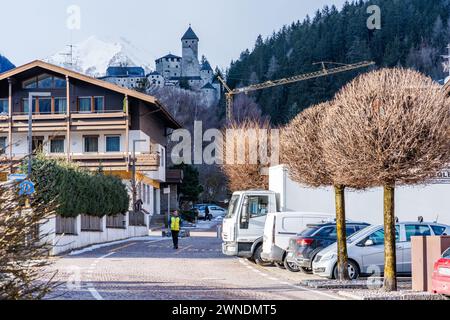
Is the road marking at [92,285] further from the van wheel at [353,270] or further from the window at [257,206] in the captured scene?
the van wheel at [353,270]

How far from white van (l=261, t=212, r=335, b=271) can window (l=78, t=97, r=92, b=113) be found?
37034 millimetres

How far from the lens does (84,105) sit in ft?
198

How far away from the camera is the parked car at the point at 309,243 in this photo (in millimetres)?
21984

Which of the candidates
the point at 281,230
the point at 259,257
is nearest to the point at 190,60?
the point at 259,257

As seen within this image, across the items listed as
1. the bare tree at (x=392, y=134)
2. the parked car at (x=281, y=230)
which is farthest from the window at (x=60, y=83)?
the bare tree at (x=392, y=134)

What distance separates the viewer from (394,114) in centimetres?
1605

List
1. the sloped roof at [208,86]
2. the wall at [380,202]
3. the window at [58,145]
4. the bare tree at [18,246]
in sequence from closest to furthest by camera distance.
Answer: the bare tree at [18,246], the wall at [380,202], the window at [58,145], the sloped roof at [208,86]

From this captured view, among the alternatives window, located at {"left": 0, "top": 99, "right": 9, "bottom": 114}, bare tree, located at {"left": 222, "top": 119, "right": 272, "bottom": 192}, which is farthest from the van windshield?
window, located at {"left": 0, "top": 99, "right": 9, "bottom": 114}

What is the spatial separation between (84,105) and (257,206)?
34924mm

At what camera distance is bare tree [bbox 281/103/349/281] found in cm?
2088

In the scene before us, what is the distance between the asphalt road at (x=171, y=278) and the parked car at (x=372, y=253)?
888mm

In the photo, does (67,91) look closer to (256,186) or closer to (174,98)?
(256,186)
